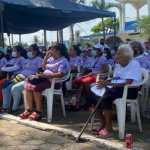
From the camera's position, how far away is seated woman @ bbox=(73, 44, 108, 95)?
6.25m

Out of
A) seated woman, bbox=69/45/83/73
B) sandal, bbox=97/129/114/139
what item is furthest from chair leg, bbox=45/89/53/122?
seated woman, bbox=69/45/83/73

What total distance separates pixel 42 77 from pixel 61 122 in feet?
2.83

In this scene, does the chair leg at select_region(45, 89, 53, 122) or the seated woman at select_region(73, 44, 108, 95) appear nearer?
the chair leg at select_region(45, 89, 53, 122)

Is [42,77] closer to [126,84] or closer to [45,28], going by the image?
[126,84]

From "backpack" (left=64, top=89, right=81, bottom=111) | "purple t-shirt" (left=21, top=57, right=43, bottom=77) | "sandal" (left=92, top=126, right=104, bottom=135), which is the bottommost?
"sandal" (left=92, top=126, right=104, bottom=135)

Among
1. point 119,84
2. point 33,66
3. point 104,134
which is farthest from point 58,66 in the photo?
point 104,134

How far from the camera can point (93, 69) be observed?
6.76m

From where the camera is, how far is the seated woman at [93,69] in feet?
20.5

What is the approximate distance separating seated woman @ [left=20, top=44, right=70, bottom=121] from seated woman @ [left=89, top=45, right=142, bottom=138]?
1.11 meters

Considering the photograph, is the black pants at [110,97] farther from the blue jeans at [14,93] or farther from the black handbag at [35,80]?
Answer: the blue jeans at [14,93]

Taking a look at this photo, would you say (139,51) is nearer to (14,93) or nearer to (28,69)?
(28,69)

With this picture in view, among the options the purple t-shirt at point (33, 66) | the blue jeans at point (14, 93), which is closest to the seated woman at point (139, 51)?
the purple t-shirt at point (33, 66)

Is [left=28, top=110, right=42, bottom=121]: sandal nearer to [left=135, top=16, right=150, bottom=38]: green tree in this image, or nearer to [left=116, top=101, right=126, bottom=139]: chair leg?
[left=116, top=101, right=126, bottom=139]: chair leg

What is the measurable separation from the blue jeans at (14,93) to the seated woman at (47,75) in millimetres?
483
